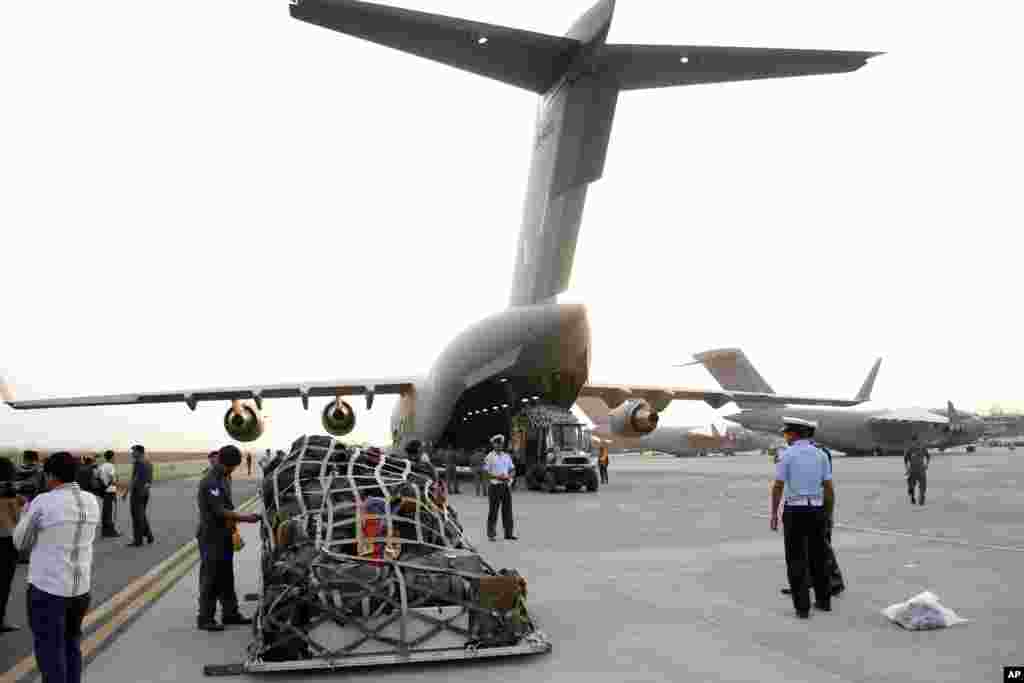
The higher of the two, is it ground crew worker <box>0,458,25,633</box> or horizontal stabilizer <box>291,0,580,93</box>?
horizontal stabilizer <box>291,0,580,93</box>

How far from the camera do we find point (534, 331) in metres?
21.6

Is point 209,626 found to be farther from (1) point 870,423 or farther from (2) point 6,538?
(1) point 870,423

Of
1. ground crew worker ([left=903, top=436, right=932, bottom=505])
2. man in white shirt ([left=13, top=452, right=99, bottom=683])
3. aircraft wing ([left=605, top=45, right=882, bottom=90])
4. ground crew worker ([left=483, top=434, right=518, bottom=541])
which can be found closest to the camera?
man in white shirt ([left=13, top=452, right=99, bottom=683])

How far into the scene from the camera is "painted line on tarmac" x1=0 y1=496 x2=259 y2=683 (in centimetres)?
684

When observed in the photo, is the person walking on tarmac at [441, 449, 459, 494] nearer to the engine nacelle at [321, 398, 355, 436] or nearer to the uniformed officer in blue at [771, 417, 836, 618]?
the engine nacelle at [321, 398, 355, 436]

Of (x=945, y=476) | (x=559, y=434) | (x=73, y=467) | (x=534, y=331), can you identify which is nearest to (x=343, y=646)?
(x=73, y=467)

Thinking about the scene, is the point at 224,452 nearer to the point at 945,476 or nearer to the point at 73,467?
the point at 73,467

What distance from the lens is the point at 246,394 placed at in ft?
102

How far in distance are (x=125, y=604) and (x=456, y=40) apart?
11.4 metres

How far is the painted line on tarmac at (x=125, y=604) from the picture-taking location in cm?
684

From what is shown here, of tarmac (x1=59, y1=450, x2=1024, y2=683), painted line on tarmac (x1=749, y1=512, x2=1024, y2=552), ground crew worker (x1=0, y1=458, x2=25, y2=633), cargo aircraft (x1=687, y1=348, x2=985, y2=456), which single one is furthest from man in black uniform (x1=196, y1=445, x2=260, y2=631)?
cargo aircraft (x1=687, y1=348, x2=985, y2=456)

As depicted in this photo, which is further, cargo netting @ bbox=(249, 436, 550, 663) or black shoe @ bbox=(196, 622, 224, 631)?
black shoe @ bbox=(196, 622, 224, 631)

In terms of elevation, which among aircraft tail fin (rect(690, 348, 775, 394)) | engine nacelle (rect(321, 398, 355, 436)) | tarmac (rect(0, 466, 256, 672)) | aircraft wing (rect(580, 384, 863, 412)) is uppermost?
aircraft tail fin (rect(690, 348, 775, 394))

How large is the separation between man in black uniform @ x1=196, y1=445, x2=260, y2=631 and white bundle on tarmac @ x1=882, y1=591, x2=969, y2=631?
5.42 m
